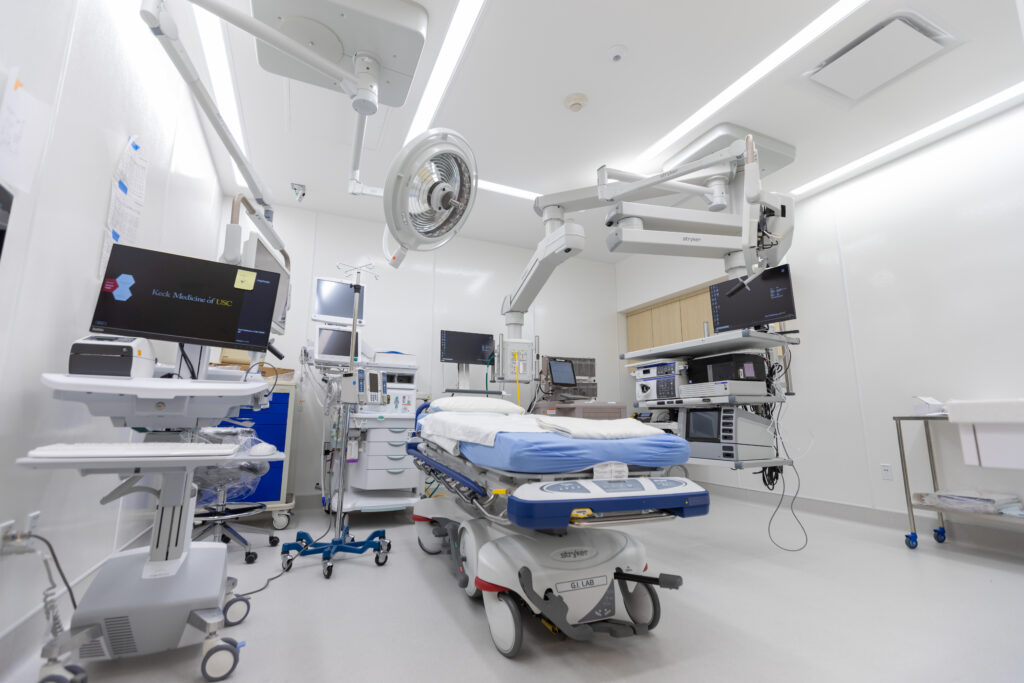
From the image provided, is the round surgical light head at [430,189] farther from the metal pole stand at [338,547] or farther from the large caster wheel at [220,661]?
the metal pole stand at [338,547]

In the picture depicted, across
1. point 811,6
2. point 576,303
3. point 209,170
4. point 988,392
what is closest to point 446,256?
point 576,303

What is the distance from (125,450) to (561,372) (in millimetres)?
4326

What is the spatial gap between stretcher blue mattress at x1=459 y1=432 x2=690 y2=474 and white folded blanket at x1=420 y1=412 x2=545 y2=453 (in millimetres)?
54

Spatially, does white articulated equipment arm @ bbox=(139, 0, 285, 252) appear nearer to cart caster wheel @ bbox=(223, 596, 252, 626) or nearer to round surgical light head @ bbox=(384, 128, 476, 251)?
round surgical light head @ bbox=(384, 128, 476, 251)

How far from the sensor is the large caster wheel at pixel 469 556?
193 centimetres

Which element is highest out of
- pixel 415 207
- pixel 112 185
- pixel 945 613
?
pixel 112 185

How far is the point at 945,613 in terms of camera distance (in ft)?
6.39

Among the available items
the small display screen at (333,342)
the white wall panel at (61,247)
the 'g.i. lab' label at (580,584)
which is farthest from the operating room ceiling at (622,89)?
the 'g.i. lab' label at (580,584)

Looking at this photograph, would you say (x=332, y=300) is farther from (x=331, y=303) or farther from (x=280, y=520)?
(x=280, y=520)

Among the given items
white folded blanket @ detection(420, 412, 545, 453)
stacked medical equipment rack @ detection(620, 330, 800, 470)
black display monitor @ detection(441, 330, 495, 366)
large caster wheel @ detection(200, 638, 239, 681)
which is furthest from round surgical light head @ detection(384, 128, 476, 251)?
black display monitor @ detection(441, 330, 495, 366)

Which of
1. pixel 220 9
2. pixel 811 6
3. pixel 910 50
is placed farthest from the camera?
pixel 910 50

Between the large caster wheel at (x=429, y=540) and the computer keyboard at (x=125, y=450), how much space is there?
6.10 feet

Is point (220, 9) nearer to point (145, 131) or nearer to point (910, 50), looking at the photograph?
point (145, 131)

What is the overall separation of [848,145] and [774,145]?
66 centimetres
